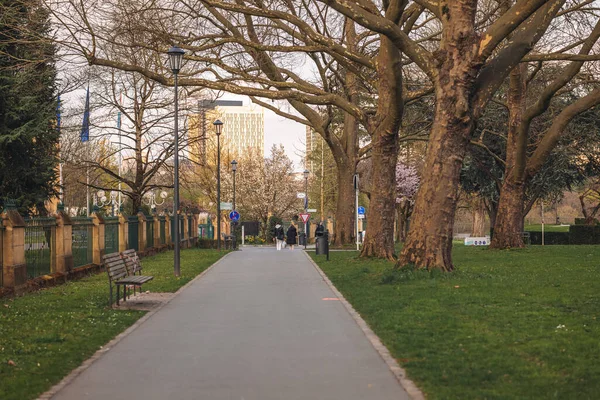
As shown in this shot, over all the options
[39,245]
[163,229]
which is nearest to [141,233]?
[163,229]

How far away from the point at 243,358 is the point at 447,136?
417 inches

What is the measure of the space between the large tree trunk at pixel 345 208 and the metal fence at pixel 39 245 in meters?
18.9

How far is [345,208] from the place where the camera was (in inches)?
1508

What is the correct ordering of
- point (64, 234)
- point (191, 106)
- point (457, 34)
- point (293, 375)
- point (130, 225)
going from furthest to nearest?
1. point (191, 106)
2. point (130, 225)
3. point (64, 234)
4. point (457, 34)
5. point (293, 375)

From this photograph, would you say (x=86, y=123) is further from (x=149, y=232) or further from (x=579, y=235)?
(x=579, y=235)

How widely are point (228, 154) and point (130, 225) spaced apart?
52875 mm

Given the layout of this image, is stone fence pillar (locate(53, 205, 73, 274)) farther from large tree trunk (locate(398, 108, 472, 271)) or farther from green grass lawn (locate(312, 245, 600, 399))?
large tree trunk (locate(398, 108, 472, 271))

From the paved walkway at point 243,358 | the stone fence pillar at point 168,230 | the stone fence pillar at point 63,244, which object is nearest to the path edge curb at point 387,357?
the paved walkway at point 243,358

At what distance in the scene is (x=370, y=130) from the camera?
25922 millimetres

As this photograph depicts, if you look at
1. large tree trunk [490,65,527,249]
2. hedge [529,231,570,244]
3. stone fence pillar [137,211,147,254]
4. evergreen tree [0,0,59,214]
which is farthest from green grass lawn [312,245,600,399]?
hedge [529,231,570,244]

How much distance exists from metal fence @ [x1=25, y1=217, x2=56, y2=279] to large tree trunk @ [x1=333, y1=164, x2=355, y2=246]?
18.9 m

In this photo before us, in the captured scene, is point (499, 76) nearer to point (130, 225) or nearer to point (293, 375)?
point (293, 375)

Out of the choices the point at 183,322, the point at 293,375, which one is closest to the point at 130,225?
the point at 183,322

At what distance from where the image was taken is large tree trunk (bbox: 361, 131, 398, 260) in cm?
2522
